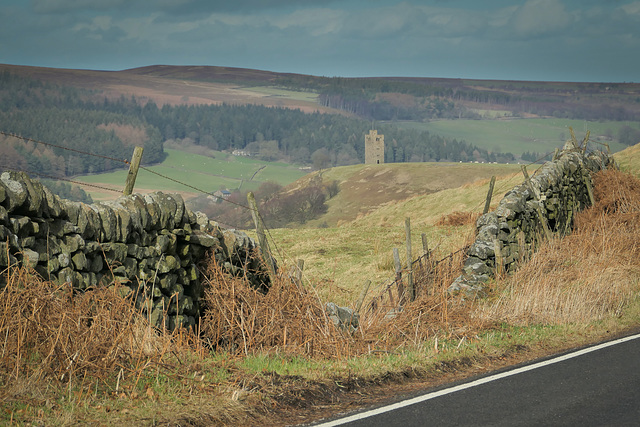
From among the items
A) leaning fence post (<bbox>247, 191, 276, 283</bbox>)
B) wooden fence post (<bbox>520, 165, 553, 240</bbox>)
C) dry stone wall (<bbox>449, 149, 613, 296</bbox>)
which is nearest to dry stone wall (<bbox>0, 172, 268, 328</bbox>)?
leaning fence post (<bbox>247, 191, 276, 283</bbox>)

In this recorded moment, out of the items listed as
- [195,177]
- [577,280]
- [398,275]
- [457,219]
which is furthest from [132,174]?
[195,177]

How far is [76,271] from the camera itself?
7.87m

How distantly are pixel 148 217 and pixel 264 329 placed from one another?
7.09ft

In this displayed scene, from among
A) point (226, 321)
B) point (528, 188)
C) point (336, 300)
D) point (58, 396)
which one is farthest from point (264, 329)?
point (528, 188)

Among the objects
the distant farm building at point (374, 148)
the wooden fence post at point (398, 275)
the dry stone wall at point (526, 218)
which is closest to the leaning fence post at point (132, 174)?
the wooden fence post at point (398, 275)

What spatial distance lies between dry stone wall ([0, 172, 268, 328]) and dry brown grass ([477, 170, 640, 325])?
4.30m

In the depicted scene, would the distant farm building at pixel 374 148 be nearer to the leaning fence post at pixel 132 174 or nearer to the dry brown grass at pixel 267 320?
the dry brown grass at pixel 267 320

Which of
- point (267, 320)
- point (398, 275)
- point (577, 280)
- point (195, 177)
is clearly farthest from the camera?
point (195, 177)

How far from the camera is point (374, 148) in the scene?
547 ft

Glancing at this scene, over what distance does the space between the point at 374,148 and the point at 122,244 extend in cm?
15987

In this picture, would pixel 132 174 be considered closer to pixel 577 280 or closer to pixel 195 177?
pixel 577 280

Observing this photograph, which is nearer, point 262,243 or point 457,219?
point 262,243

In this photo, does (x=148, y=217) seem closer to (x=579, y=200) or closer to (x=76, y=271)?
(x=76, y=271)

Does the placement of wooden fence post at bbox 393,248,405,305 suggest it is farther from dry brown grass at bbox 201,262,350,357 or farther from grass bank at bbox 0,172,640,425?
dry brown grass at bbox 201,262,350,357
